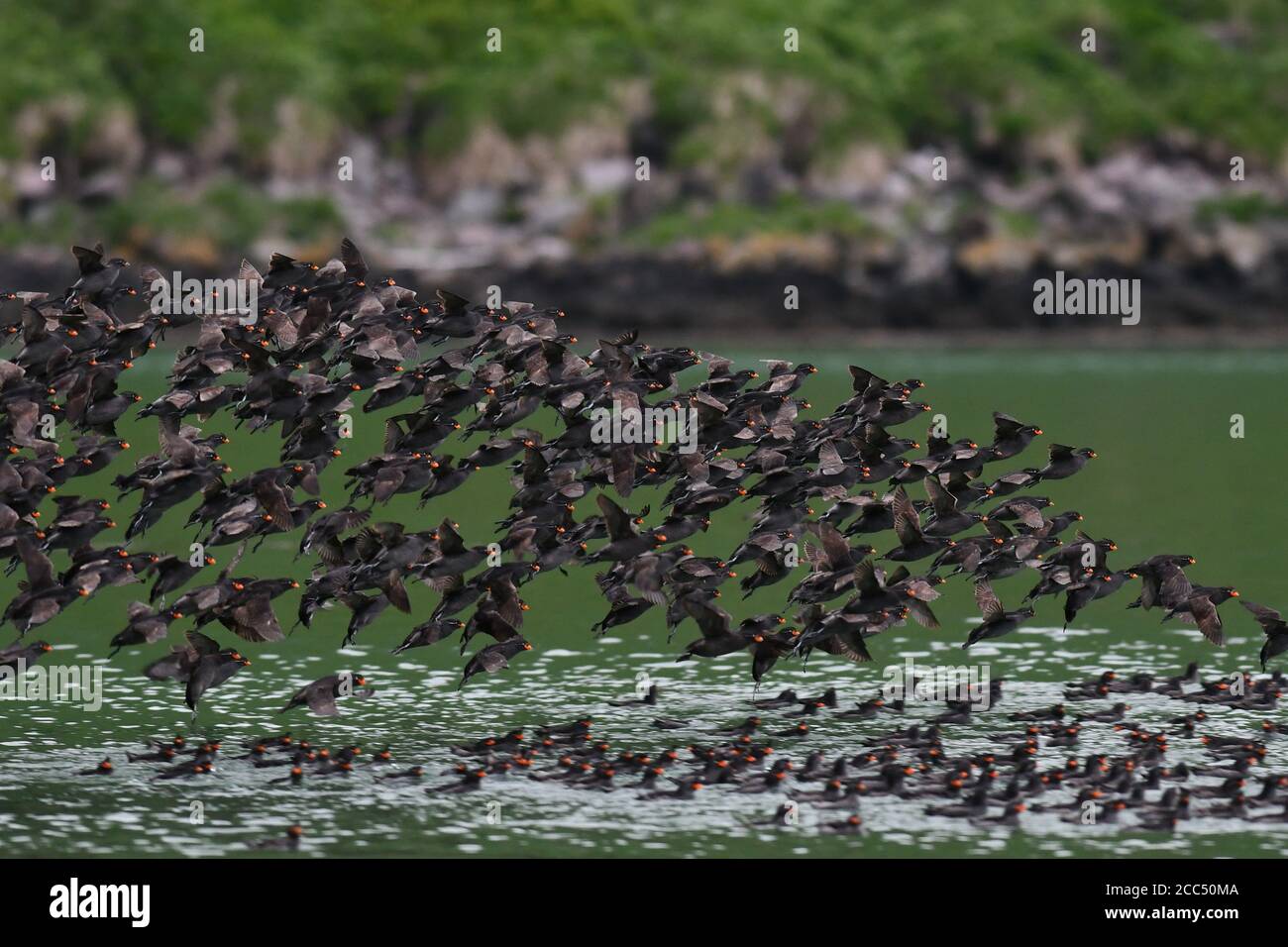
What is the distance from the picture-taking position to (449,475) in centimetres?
3728

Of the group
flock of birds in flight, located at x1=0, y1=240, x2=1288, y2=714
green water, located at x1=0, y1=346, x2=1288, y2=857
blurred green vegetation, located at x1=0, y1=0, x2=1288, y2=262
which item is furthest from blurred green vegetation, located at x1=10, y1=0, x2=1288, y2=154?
flock of birds in flight, located at x1=0, y1=240, x2=1288, y2=714

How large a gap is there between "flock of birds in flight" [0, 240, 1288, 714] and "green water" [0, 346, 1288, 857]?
2432mm

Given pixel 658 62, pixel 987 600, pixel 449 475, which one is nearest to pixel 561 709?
pixel 449 475

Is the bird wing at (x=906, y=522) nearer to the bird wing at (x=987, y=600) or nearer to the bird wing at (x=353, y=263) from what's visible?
the bird wing at (x=987, y=600)

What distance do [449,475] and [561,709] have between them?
7126mm

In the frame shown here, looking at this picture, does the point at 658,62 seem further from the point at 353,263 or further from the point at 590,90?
the point at 353,263

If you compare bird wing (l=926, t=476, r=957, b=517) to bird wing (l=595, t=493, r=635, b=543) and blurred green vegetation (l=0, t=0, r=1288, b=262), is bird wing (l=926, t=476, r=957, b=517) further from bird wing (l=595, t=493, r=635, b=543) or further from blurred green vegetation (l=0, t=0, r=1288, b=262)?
blurred green vegetation (l=0, t=0, r=1288, b=262)

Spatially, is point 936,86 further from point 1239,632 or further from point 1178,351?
point 1239,632

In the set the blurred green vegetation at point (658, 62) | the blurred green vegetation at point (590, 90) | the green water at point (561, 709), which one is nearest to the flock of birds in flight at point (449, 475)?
the green water at point (561, 709)

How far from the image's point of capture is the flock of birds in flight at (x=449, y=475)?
119 ft

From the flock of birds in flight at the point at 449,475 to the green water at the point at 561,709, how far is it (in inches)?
95.7

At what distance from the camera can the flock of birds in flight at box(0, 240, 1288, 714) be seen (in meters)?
36.3

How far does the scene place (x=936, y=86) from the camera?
175 m
